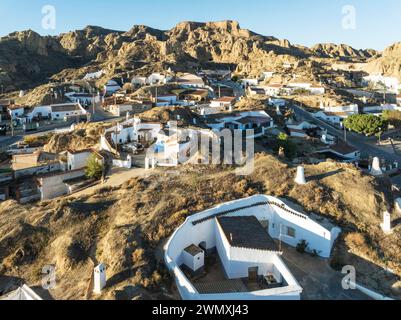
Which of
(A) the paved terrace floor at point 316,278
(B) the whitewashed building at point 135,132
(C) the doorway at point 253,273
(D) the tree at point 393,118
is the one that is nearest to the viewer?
(A) the paved terrace floor at point 316,278

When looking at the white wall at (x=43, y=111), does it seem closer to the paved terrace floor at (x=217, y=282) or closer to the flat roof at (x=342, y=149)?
the flat roof at (x=342, y=149)

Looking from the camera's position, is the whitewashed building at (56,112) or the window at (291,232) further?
the whitewashed building at (56,112)

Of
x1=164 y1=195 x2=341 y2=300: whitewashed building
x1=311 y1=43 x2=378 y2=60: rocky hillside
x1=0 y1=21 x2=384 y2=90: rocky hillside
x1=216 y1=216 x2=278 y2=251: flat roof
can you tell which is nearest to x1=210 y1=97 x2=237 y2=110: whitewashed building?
x1=0 y1=21 x2=384 y2=90: rocky hillside

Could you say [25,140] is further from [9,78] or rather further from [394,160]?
[9,78]

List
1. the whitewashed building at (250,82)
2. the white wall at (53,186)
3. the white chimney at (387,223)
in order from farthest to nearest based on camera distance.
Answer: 1. the whitewashed building at (250,82)
2. the white wall at (53,186)
3. the white chimney at (387,223)

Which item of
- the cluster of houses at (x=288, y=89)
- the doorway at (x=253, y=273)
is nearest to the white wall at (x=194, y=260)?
the doorway at (x=253, y=273)

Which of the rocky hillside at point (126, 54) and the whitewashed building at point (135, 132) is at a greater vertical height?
the rocky hillside at point (126, 54)

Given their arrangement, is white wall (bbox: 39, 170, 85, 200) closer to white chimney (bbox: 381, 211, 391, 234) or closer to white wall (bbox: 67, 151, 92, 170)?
white wall (bbox: 67, 151, 92, 170)
